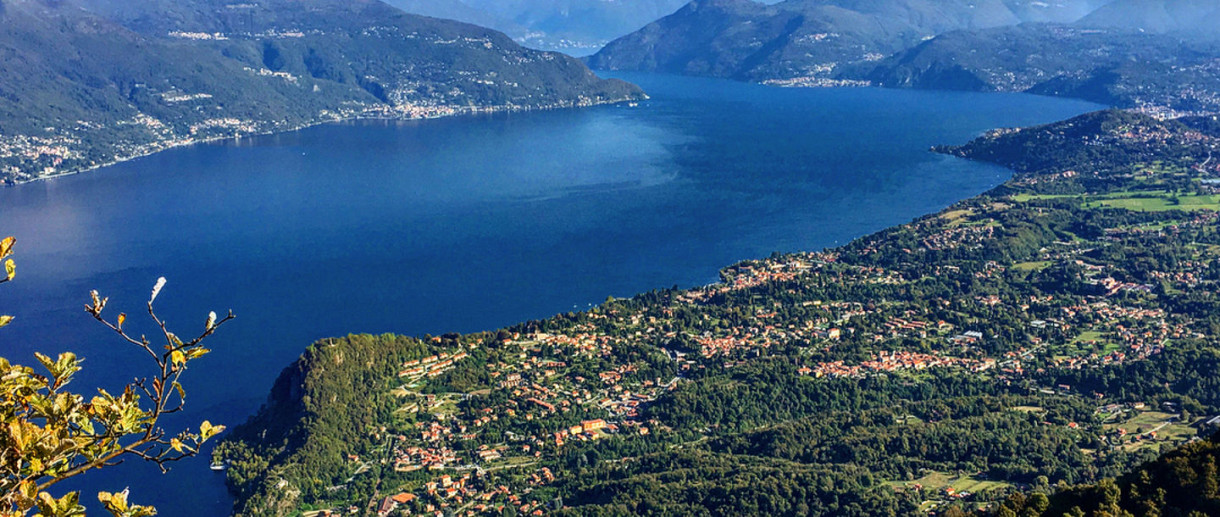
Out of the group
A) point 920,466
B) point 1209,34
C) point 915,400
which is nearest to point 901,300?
point 915,400

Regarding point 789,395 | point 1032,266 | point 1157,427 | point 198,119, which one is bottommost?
point 1157,427

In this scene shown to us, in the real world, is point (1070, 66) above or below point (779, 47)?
below

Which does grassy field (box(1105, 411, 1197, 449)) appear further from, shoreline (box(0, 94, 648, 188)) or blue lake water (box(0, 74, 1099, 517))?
shoreline (box(0, 94, 648, 188))

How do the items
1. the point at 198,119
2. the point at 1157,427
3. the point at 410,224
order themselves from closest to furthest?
the point at 1157,427 → the point at 410,224 → the point at 198,119

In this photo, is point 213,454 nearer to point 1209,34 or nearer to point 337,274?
point 337,274

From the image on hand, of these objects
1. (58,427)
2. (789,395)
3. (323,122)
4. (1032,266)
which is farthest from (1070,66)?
(58,427)

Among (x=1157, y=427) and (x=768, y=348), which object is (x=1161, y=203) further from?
(x=1157, y=427)

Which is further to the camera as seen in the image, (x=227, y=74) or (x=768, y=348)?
(x=227, y=74)

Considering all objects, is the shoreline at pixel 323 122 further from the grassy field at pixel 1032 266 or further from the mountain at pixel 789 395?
the grassy field at pixel 1032 266
